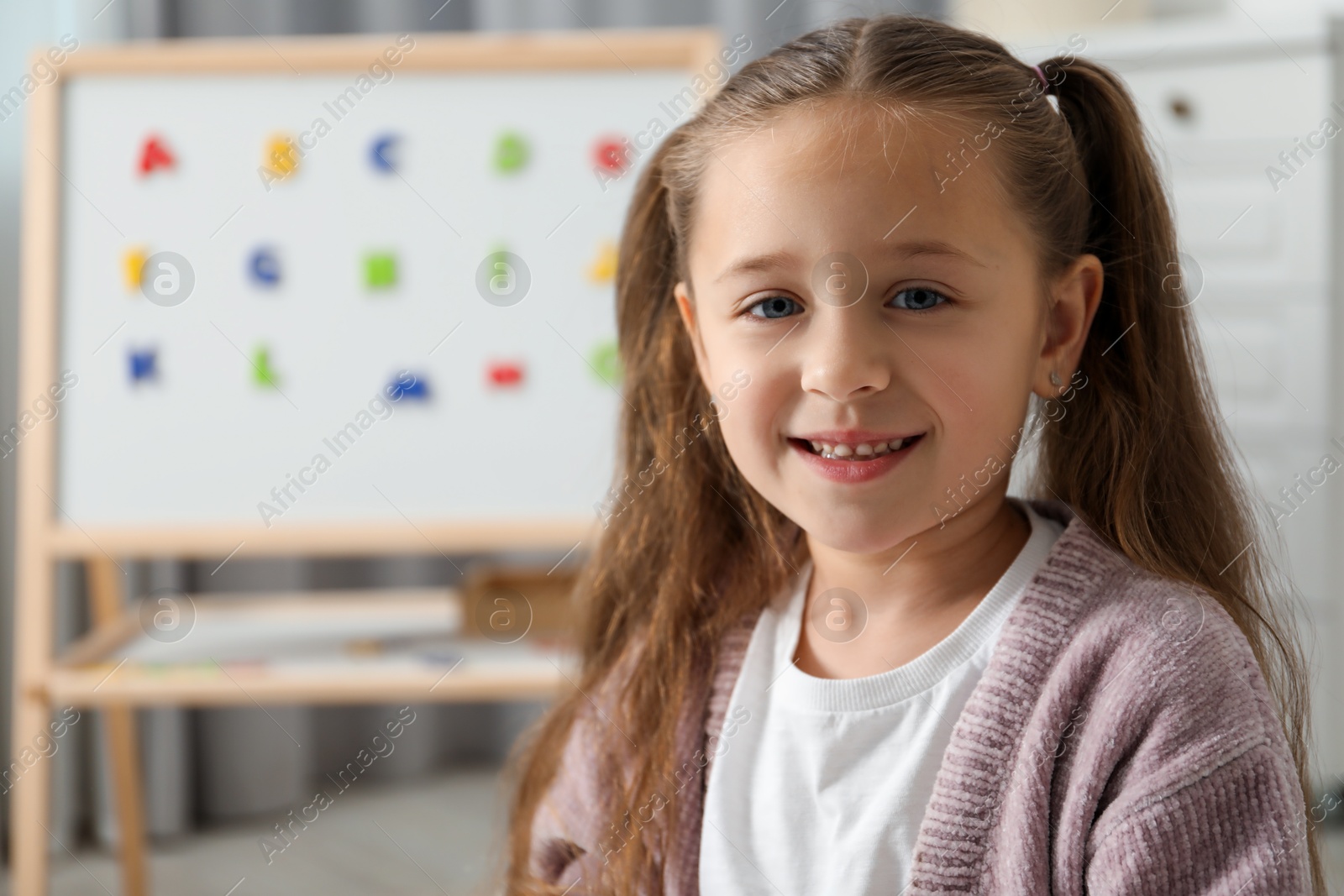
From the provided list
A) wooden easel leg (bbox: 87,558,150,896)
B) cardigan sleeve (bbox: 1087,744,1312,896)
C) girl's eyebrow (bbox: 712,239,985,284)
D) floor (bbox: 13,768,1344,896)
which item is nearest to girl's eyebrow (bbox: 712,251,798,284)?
girl's eyebrow (bbox: 712,239,985,284)

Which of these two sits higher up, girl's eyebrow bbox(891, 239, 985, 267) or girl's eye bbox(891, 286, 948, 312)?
girl's eyebrow bbox(891, 239, 985, 267)

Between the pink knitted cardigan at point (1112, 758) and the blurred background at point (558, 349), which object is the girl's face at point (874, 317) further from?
the blurred background at point (558, 349)

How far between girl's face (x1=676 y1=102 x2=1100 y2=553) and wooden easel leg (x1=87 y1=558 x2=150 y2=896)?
130 centimetres

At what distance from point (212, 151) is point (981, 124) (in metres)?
1.15

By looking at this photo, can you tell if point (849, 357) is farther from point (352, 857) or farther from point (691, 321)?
point (352, 857)

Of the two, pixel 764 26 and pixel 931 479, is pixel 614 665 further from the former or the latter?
pixel 764 26

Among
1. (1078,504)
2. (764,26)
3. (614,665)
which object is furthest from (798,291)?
(764,26)

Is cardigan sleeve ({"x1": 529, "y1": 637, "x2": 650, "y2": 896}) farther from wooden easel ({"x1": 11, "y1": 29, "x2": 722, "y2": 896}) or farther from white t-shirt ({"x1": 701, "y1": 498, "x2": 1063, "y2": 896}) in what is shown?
wooden easel ({"x1": 11, "y1": 29, "x2": 722, "y2": 896})

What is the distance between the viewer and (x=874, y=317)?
0.64m

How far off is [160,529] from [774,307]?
109 cm

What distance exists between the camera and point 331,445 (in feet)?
4.90

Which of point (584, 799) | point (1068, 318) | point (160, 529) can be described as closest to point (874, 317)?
point (1068, 318)

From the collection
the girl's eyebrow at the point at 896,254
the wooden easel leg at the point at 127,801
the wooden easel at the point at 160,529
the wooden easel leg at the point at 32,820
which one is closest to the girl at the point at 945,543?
the girl's eyebrow at the point at 896,254

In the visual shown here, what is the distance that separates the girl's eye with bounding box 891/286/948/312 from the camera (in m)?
0.64
